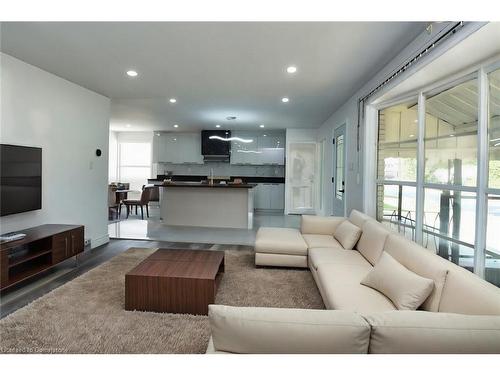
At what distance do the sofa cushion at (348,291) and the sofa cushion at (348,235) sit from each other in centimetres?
56

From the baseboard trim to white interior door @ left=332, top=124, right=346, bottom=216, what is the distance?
13.5 feet

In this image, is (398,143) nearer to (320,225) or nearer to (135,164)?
(320,225)

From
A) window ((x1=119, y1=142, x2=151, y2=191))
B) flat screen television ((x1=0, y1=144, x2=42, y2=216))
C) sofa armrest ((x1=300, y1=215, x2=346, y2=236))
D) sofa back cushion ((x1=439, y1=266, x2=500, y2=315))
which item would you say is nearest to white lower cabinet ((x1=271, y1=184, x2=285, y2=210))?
window ((x1=119, y1=142, x2=151, y2=191))

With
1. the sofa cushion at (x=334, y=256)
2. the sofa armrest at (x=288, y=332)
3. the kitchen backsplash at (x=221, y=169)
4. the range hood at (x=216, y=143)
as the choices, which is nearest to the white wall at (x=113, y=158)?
the kitchen backsplash at (x=221, y=169)

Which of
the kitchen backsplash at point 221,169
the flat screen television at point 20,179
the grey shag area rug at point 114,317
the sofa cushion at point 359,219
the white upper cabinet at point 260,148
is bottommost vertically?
the grey shag area rug at point 114,317

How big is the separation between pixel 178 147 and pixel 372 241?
23.5 ft

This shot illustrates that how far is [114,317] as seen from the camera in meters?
2.24

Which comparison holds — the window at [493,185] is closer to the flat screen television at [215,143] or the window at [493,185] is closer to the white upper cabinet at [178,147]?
the flat screen television at [215,143]

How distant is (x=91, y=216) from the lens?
14.7 ft

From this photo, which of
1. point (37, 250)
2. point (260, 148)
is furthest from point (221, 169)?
point (37, 250)

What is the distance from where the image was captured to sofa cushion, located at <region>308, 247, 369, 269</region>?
8.82 ft

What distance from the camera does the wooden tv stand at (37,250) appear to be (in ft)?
8.68

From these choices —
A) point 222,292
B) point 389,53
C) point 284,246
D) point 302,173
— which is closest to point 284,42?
point 389,53
